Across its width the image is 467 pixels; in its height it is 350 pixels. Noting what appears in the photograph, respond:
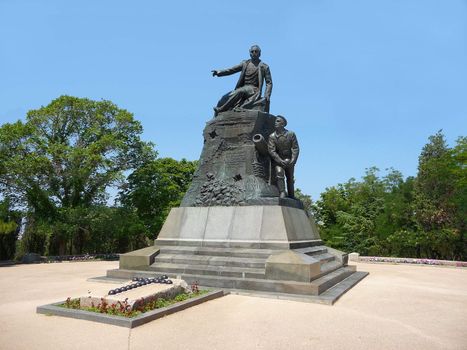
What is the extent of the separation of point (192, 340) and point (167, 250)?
19.1 ft

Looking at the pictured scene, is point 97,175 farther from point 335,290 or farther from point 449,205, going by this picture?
point 449,205

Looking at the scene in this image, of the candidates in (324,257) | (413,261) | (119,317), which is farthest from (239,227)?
(413,261)

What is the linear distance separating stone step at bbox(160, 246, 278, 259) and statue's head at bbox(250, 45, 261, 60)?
6497 mm

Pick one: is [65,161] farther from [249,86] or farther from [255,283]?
[255,283]

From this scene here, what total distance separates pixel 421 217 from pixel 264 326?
1970 cm

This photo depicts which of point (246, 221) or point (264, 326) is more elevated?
point (246, 221)

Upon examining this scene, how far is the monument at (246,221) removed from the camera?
8298 mm

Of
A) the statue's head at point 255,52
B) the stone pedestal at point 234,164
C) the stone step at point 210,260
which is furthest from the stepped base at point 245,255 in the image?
the statue's head at point 255,52

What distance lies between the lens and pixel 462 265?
16297mm

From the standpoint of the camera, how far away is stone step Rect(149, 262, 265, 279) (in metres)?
8.48

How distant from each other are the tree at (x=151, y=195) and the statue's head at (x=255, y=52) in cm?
1175

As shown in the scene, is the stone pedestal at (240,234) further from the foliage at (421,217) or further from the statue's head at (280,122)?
the foliage at (421,217)

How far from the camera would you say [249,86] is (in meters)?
12.1

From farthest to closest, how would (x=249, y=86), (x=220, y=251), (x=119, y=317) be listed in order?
1. (x=249, y=86)
2. (x=220, y=251)
3. (x=119, y=317)
